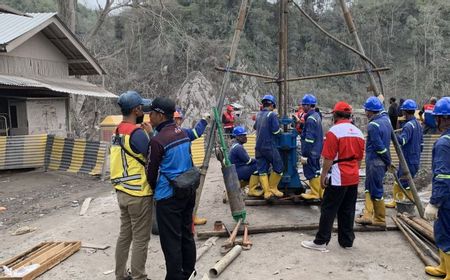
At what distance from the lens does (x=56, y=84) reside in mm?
12859

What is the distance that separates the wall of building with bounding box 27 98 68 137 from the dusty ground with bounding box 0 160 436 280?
12.1 feet

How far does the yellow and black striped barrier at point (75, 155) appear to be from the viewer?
11.6 m

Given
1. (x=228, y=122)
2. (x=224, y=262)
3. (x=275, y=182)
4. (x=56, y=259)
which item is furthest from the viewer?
(x=228, y=122)

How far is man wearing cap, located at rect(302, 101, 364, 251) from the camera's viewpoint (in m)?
5.32

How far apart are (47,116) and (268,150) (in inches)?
357

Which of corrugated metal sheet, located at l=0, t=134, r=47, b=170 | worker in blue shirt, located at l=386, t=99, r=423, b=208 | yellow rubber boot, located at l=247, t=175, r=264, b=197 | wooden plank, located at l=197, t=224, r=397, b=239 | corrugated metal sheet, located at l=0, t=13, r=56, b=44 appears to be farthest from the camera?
corrugated metal sheet, located at l=0, t=134, r=47, b=170

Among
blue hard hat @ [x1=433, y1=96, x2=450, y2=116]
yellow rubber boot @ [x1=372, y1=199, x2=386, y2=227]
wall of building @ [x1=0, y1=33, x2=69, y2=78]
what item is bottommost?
yellow rubber boot @ [x1=372, y1=199, x2=386, y2=227]

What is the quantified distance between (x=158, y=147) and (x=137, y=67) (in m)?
32.8

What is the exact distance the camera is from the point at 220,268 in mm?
4809

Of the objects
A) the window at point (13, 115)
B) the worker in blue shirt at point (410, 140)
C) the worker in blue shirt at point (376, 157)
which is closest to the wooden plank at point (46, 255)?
the worker in blue shirt at point (376, 157)

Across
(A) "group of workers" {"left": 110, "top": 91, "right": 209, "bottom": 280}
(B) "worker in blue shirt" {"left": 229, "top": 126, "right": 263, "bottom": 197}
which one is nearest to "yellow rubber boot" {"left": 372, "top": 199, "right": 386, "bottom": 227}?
(B) "worker in blue shirt" {"left": 229, "top": 126, "right": 263, "bottom": 197}

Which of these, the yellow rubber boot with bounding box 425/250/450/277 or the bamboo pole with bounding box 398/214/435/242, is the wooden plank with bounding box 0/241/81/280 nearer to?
the yellow rubber boot with bounding box 425/250/450/277

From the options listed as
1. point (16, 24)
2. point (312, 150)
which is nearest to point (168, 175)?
point (312, 150)

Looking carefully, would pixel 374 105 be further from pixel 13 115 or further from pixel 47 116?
pixel 13 115
